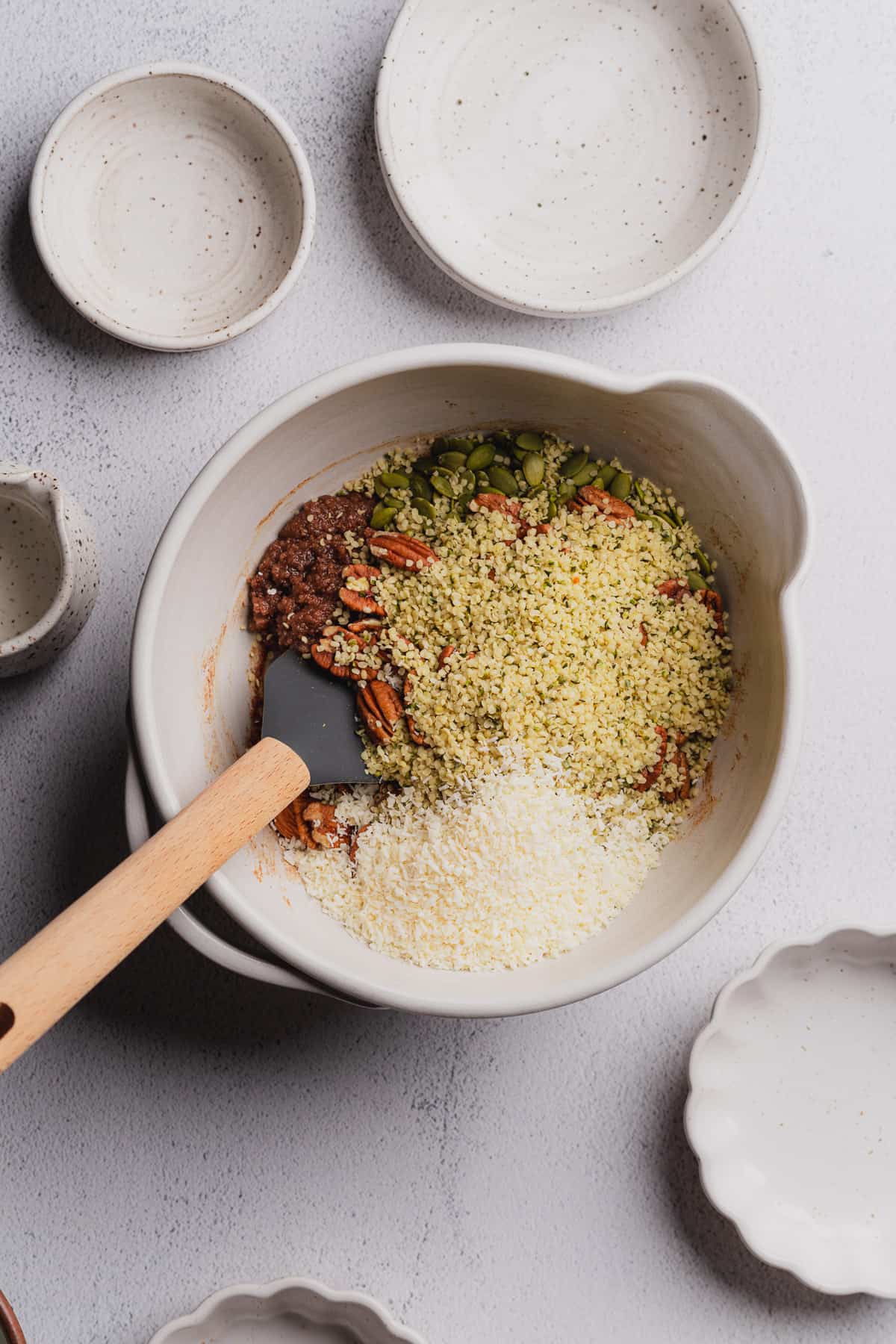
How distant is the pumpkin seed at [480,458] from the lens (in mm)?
1397

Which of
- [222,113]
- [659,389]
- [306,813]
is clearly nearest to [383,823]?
[306,813]

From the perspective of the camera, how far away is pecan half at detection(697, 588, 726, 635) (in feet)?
4.58

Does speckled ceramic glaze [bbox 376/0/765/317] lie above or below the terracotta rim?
above

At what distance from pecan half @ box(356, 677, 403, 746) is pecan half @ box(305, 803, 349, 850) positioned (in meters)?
0.11

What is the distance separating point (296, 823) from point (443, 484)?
1.45 ft

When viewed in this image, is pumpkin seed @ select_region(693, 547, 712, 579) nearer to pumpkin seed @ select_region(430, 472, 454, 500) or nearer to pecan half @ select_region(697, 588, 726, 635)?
pecan half @ select_region(697, 588, 726, 635)

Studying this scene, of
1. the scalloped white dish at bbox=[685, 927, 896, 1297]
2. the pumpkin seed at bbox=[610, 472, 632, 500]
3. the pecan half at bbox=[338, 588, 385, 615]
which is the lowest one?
the scalloped white dish at bbox=[685, 927, 896, 1297]

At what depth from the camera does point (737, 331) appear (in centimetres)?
160

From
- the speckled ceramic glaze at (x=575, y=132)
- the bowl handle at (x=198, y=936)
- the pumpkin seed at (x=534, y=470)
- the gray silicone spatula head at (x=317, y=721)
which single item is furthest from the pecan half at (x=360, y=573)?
the speckled ceramic glaze at (x=575, y=132)

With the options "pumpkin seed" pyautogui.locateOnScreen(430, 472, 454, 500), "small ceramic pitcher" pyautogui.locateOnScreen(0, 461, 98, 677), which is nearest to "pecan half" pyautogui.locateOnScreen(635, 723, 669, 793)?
"pumpkin seed" pyautogui.locateOnScreen(430, 472, 454, 500)

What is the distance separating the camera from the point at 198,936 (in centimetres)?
124

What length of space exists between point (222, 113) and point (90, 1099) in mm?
1329

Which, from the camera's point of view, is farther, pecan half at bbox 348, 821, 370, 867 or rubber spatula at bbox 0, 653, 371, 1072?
pecan half at bbox 348, 821, 370, 867

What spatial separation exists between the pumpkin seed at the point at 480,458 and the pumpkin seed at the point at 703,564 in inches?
11.0
